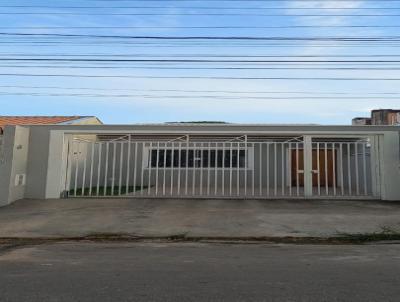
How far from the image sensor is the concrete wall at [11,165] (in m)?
14.1

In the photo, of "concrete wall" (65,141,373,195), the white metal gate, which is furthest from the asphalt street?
"concrete wall" (65,141,373,195)

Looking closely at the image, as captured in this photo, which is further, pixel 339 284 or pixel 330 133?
pixel 330 133

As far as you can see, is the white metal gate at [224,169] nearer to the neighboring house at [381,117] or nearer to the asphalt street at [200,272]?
the asphalt street at [200,272]

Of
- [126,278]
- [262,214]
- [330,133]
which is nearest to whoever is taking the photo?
[126,278]

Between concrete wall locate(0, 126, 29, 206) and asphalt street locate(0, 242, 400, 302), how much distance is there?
6.90m

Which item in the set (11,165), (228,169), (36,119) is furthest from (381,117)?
(11,165)

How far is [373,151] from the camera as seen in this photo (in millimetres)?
15469

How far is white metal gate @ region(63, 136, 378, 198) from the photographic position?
1606 centimetres

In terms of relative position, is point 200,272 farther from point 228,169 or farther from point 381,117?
point 381,117

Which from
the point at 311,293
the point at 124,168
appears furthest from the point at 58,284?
the point at 124,168

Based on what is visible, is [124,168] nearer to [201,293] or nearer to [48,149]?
[48,149]

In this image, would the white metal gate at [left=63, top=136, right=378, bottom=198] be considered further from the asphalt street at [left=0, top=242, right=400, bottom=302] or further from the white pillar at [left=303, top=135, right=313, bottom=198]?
the asphalt street at [left=0, top=242, right=400, bottom=302]

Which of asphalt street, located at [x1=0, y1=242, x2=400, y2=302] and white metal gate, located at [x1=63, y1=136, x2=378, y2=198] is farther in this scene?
white metal gate, located at [x1=63, y1=136, x2=378, y2=198]

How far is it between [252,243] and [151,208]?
531 cm
